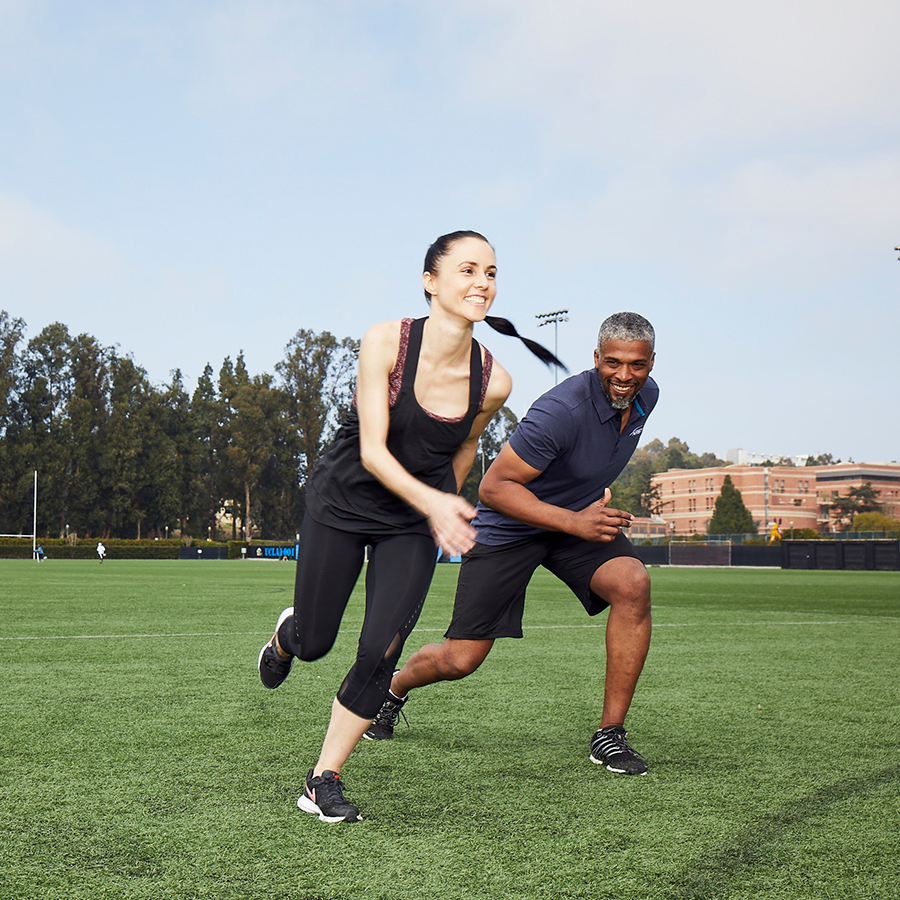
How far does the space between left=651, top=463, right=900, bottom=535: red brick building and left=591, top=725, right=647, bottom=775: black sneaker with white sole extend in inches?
4765

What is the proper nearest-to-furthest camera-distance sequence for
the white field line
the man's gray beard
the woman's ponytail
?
the woman's ponytail → the man's gray beard → the white field line

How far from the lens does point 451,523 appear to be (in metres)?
2.84

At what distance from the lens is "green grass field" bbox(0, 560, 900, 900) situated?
252 centimetres

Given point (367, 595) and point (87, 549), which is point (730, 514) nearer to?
point (87, 549)

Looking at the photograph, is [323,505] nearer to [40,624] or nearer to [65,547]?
[40,624]

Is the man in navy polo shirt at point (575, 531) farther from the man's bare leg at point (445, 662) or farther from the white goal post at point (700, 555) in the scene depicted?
the white goal post at point (700, 555)

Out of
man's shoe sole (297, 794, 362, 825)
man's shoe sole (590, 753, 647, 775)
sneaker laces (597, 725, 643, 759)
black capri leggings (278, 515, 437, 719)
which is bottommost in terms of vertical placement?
man's shoe sole (590, 753, 647, 775)

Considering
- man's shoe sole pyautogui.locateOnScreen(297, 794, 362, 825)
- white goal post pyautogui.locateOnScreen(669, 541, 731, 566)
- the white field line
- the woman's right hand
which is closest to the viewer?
the woman's right hand

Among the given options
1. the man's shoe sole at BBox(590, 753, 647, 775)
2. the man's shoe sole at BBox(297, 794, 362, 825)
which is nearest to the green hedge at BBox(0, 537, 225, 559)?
the man's shoe sole at BBox(590, 753, 647, 775)

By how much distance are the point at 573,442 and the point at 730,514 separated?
105882mm

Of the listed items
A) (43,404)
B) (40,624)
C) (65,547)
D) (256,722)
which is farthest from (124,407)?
(256,722)

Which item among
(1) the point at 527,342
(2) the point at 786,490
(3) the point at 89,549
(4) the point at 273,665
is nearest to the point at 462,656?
(4) the point at 273,665

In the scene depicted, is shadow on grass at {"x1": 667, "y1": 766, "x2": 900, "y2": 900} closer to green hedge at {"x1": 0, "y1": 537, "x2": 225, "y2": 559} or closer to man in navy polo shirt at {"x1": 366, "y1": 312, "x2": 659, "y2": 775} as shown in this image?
man in navy polo shirt at {"x1": 366, "y1": 312, "x2": 659, "y2": 775}

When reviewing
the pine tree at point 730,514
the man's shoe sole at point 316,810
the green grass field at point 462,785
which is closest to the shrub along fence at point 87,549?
the green grass field at point 462,785
